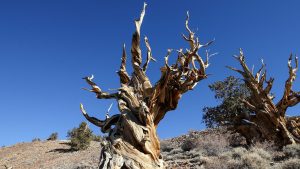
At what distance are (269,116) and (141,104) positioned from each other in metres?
7.99

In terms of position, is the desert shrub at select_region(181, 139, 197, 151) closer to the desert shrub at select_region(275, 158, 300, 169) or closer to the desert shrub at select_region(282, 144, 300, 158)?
the desert shrub at select_region(282, 144, 300, 158)

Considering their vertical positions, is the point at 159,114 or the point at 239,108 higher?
the point at 239,108

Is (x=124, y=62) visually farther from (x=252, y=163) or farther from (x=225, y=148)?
(x=225, y=148)

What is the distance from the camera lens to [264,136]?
12.8 m

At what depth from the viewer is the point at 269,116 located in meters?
12.6

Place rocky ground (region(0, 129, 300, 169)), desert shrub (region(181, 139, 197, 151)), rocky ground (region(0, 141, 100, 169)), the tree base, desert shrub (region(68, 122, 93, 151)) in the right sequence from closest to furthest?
1. the tree base
2. rocky ground (region(0, 129, 300, 169))
3. desert shrub (region(181, 139, 197, 151))
4. rocky ground (region(0, 141, 100, 169))
5. desert shrub (region(68, 122, 93, 151))

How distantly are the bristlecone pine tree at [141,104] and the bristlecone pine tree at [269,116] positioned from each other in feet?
20.6

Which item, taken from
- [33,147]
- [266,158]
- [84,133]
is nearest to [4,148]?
[33,147]

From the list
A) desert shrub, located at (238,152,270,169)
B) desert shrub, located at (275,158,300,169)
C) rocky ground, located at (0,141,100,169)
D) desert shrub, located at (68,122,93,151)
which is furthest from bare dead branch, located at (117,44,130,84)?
desert shrub, located at (68,122,93,151)

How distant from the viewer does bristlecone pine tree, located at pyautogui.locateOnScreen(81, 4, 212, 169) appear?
19.4 feet

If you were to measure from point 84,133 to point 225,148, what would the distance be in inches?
523

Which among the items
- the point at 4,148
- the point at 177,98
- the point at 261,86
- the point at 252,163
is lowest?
the point at 252,163

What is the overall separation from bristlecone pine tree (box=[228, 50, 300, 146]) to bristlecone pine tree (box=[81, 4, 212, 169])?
6282mm

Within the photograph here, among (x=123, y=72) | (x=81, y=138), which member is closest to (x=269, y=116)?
(x=123, y=72)
